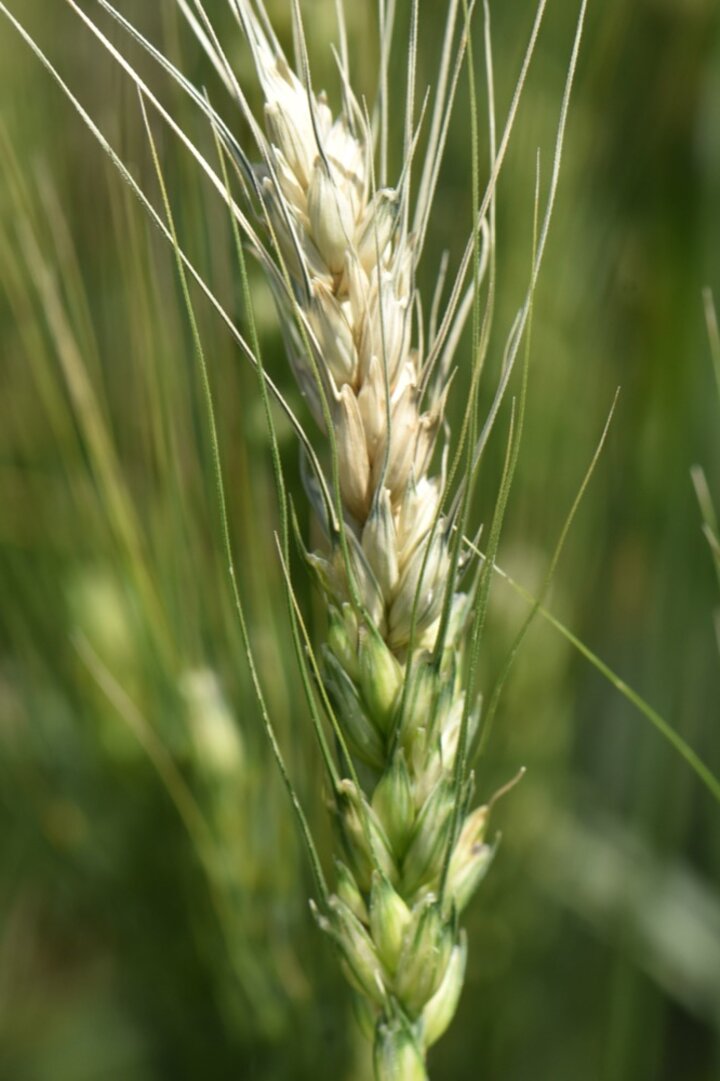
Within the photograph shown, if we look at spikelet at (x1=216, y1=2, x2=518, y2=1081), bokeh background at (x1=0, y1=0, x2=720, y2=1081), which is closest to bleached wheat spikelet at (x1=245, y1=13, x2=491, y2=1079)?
spikelet at (x1=216, y1=2, x2=518, y2=1081)

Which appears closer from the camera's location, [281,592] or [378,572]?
[378,572]

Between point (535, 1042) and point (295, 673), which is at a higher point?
point (295, 673)

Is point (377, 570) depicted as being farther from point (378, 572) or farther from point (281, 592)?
point (281, 592)

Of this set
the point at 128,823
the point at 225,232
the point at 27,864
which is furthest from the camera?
the point at 27,864

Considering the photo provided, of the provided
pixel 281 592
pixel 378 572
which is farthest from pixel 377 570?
pixel 281 592

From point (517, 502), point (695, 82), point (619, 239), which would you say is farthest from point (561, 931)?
point (695, 82)

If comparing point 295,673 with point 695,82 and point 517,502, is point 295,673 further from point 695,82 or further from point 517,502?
point 695,82

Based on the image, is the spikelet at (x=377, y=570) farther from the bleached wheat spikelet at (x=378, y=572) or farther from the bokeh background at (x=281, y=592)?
the bokeh background at (x=281, y=592)

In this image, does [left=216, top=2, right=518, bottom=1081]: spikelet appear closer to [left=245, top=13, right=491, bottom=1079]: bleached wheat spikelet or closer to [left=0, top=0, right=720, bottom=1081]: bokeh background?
[left=245, top=13, right=491, bottom=1079]: bleached wheat spikelet

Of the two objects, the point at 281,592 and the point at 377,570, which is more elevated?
the point at 377,570
